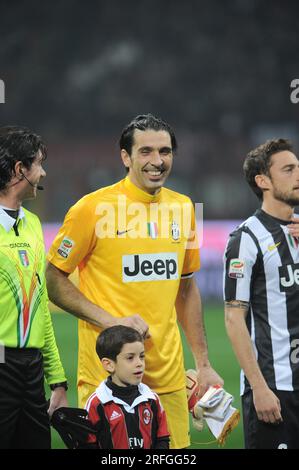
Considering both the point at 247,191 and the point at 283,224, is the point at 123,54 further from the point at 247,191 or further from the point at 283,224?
the point at 283,224

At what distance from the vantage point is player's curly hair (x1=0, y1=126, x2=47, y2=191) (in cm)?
360

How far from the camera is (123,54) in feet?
81.7

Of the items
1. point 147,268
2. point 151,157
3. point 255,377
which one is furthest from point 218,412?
point 151,157

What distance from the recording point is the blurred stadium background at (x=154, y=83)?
22062 mm

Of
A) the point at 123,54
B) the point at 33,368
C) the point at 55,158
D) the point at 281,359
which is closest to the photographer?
the point at 33,368

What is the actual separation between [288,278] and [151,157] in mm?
803

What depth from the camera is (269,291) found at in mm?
3875

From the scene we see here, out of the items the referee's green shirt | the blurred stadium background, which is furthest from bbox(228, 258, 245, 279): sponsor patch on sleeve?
the blurred stadium background

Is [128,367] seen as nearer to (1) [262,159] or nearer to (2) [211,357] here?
(1) [262,159]

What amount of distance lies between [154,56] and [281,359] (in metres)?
22.0

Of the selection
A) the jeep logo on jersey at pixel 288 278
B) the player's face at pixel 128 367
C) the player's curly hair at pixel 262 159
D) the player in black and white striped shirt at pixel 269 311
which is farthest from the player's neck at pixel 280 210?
the player's face at pixel 128 367

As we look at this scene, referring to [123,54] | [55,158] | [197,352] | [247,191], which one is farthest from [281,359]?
[123,54]

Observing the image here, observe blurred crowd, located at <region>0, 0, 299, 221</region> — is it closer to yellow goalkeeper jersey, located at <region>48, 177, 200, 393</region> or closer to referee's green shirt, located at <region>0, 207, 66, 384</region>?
yellow goalkeeper jersey, located at <region>48, 177, 200, 393</region>

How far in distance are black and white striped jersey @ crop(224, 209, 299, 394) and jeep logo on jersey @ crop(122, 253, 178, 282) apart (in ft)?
0.94
